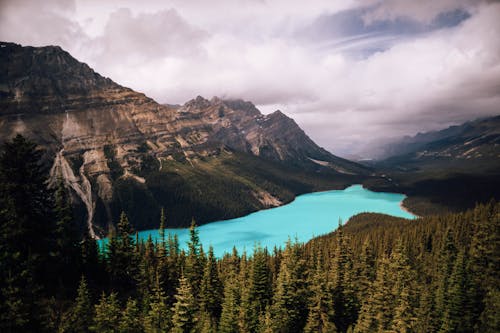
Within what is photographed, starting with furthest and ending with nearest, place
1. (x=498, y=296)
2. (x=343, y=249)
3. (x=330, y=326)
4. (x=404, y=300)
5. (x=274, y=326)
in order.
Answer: (x=343, y=249)
(x=498, y=296)
(x=330, y=326)
(x=274, y=326)
(x=404, y=300)

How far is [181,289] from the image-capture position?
42000 millimetres

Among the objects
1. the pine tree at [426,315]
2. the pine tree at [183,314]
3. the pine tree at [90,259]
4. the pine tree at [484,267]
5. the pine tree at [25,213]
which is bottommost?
the pine tree at [426,315]

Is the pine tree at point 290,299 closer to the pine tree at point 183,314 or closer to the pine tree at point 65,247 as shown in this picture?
the pine tree at point 183,314

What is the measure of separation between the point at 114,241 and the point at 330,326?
4336 cm

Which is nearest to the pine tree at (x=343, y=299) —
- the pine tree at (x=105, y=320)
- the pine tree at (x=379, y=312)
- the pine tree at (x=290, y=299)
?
the pine tree at (x=290, y=299)

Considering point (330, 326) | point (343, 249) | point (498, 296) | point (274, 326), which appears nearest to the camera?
point (274, 326)

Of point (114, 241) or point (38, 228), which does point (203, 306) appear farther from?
point (38, 228)

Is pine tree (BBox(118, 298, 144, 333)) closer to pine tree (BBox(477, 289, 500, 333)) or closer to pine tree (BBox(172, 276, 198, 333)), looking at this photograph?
pine tree (BBox(172, 276, 198, 333))

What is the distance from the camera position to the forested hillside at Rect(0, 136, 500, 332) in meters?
39.1

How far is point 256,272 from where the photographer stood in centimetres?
5562

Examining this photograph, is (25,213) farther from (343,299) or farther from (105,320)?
(343,299)

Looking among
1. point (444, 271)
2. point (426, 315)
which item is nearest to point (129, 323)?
point (426, 315)

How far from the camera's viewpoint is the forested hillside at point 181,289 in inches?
1538

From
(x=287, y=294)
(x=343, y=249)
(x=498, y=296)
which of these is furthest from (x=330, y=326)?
(x=498, y=296)
